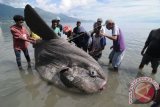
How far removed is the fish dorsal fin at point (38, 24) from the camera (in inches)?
333

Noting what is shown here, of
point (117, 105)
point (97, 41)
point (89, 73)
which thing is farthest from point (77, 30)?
point (117, 105)

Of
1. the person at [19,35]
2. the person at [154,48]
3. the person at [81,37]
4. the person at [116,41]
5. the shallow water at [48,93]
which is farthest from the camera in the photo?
the person at [81,37]

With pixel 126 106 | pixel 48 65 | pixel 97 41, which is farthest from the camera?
pixel 97 41

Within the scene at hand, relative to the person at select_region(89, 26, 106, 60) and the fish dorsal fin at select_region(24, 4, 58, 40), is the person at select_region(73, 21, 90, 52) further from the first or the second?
the fish dorsal fin at select_region(24, 4, 58, 40)

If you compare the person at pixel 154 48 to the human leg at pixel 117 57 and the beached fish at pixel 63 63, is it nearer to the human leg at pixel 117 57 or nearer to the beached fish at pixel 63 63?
the human leg at pixel 117 57

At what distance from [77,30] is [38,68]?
2966 mm

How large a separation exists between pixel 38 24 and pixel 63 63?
1.99 m

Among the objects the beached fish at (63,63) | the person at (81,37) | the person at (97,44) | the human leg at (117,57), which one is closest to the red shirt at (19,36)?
the beached fish at (63,63)

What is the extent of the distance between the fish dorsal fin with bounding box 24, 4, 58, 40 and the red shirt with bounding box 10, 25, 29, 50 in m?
0.71

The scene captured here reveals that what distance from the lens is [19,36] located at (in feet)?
30.7

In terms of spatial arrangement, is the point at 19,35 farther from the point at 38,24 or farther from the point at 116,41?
the point at 116,41

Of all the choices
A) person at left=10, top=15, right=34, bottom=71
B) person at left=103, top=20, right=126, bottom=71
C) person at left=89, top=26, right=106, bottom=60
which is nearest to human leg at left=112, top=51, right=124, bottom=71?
person at left=103, top=20, right=126, bottom=71

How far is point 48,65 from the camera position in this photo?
8.22 m

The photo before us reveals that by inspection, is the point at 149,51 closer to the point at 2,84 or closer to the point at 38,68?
the point at 38,68
